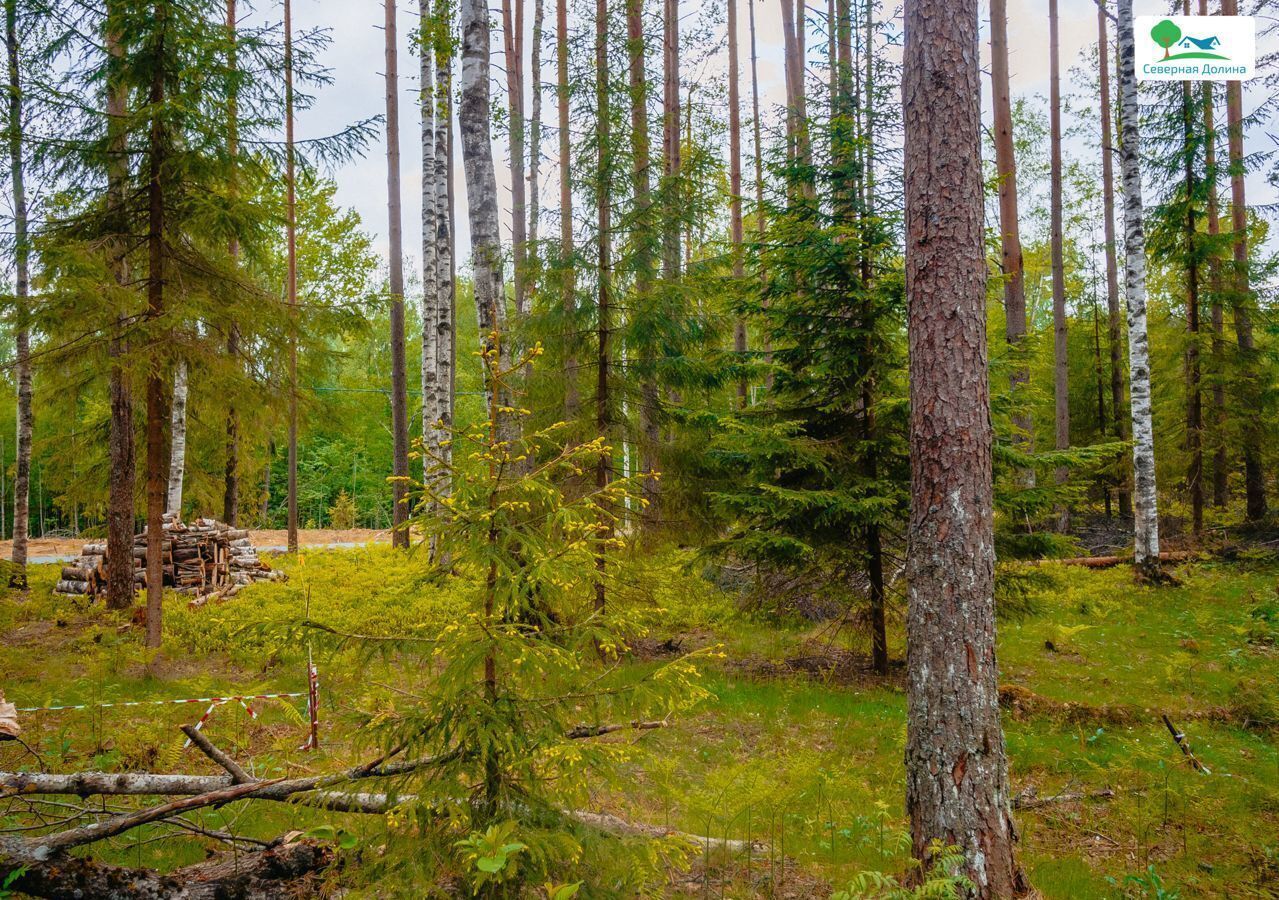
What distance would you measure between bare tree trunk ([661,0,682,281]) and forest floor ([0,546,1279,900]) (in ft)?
13.8

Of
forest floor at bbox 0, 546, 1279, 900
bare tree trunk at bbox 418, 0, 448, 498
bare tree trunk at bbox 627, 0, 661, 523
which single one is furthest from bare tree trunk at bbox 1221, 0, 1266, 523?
bare tree trunk at bbox 418, 0, 448, 498

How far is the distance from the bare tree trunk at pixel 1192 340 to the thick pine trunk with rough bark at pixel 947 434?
1425cm

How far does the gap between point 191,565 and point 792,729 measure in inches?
459

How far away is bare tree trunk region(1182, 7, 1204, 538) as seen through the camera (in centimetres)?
1449

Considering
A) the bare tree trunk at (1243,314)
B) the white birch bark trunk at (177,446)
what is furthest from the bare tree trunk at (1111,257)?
the white birch bark trunk at (177,446)

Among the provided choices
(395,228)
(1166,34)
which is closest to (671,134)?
(395,228)

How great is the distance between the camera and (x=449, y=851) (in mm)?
2762

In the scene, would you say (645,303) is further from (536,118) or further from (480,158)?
(536,118)

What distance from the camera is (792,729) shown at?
6.84 metres

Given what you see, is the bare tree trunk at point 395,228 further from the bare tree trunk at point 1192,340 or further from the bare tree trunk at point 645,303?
the bare tree trunk at point 1192,340

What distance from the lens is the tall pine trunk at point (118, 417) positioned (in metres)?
8.32

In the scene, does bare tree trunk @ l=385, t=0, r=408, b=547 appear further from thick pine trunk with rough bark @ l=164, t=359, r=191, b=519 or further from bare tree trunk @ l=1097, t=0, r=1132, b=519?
bare tree trunk @ l=1097, t=0, r=1132, b=519

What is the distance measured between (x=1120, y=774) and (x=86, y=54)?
1311cm

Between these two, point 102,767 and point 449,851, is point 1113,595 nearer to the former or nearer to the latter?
point 449,851
